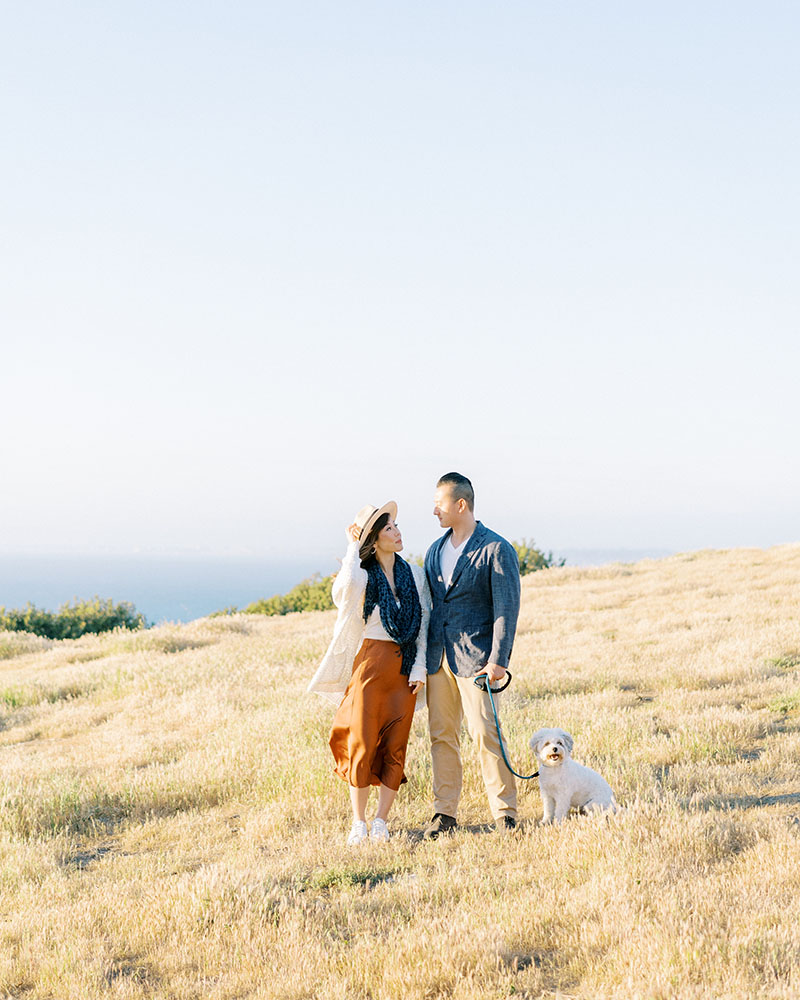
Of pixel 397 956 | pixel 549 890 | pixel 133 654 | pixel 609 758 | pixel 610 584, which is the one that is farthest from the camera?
pixel 610 584

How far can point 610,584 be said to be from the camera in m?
24.3

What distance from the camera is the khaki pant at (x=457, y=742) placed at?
240 inches

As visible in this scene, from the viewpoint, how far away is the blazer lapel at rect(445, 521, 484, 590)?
6227 mm

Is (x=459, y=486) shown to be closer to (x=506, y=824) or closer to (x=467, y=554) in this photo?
(x=467, y=554)

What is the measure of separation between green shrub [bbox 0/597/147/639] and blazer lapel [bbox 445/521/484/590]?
21533 millimetres

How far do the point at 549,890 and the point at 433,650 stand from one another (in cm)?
194

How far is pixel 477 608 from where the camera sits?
20.5 feet

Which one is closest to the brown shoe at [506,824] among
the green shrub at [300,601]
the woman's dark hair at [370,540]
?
the woman's dark hair at [370,540]

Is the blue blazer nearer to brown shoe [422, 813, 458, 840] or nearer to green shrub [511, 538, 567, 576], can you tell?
brown shoe [422, 813, 458, 840]

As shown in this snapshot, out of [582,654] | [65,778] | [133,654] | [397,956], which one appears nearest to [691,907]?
[397,956]

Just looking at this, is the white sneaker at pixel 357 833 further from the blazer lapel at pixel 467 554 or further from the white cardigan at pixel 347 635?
the blazer lapel at pixel 467 554

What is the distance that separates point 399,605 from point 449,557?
504 millimetres

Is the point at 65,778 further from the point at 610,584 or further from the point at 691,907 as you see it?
the point at 610,584

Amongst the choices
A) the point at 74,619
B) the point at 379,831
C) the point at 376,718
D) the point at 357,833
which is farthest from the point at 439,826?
the point at 74,619
